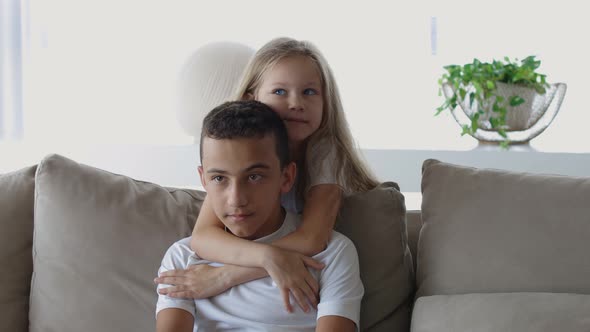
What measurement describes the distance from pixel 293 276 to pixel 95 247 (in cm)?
48

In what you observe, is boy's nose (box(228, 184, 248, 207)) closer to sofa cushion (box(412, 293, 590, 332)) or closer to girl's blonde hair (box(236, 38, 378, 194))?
girl's blonde hair (box(236, 38, 378, 194))

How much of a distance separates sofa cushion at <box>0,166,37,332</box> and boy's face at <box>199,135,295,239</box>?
0.50 metres

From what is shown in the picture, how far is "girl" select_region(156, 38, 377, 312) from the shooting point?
1443mm

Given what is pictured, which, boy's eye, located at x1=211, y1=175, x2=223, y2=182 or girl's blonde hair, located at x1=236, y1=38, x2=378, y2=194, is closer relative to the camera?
boy's eye, located at x1=211, y1=175, x2=223, y2=182

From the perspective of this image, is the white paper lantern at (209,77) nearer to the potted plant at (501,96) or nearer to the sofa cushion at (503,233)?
the potted plant at (501,96)

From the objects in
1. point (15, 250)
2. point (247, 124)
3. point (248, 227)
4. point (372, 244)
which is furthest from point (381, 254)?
point (15, 250)

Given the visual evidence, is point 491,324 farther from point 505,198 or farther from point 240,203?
point 240,203

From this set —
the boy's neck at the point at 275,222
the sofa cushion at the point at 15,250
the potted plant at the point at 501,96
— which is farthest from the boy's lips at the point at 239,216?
the potted plant at the point at 501,96

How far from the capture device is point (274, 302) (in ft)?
4.75

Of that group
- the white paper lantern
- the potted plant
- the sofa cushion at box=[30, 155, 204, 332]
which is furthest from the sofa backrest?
the potted plant

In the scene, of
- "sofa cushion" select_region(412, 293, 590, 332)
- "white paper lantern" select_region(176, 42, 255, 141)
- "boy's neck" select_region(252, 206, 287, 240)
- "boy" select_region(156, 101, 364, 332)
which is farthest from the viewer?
"white paper lantern" select_region(176, 42, 255, 141)

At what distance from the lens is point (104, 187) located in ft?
5.44

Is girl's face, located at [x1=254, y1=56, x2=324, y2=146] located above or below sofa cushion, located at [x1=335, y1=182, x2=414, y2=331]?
above

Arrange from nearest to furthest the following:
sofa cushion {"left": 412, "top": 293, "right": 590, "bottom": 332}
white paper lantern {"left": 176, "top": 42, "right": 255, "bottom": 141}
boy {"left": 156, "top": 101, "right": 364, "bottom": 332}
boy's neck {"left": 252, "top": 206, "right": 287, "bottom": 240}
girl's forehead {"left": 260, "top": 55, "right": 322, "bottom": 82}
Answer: sofa cushion {"left": 412, "top": 293, "right": 590, "bottom": 332}, boy {"left": 156, "top": 101, "right": 364, "bottom": 332}, boy's neck {"left": 252, "top": 206, "right": 287, "bottom": 240}, girl's forehead {"left": 260, "top": 55, "right": 322, "bottom": 82}, white paper lantern {"left": 176, "top": 42, "right": 255, "bottom": 141}
